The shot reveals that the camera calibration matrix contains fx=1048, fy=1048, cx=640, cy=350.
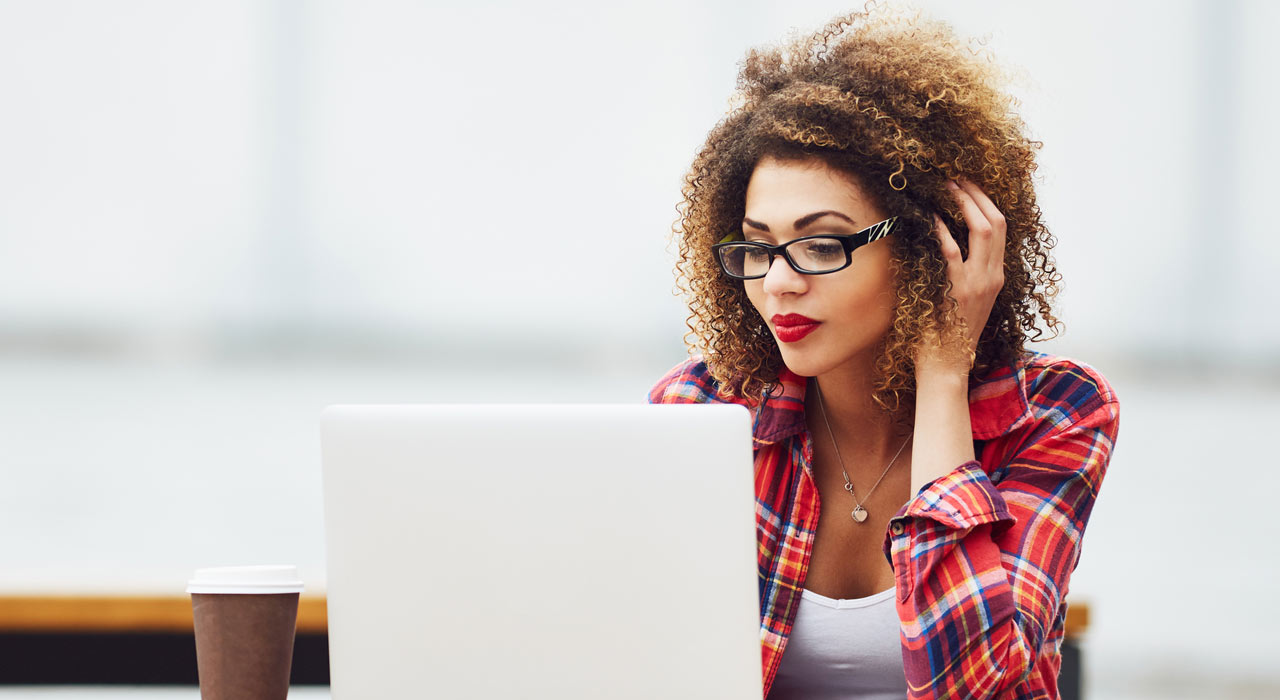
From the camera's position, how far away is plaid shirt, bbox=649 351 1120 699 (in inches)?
39.0

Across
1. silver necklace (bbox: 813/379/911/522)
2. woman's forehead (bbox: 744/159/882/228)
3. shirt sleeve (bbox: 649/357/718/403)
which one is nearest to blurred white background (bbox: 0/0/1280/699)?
shirt sleeve (bbox: 649/357/718/403)

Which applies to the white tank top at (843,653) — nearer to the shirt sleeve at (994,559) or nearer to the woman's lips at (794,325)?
the shirt sleeve at (994,559)

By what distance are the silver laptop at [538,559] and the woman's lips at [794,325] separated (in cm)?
41

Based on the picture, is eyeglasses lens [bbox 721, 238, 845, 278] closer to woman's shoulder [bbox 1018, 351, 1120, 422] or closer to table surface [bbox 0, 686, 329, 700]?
woman's shoulder [bbox 1018, 351, 1120, 422]

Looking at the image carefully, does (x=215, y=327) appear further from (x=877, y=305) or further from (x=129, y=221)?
(x=877, y=305)

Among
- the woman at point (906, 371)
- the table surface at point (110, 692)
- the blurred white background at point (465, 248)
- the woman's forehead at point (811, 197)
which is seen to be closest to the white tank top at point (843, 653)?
the woman at point (906, 371)

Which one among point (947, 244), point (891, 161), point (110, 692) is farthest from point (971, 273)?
point (110, 692)

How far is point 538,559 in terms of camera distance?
73 centimetres

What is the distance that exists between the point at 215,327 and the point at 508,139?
717 mm

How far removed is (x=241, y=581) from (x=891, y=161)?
750 millimetres

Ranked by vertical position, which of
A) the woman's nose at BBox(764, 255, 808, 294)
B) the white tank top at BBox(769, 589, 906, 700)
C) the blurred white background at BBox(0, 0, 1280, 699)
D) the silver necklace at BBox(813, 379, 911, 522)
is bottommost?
the white tank top at BBox(769, 589, 906, 700)

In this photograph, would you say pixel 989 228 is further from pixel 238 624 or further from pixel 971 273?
pixel 238 624

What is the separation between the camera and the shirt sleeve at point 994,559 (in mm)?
988

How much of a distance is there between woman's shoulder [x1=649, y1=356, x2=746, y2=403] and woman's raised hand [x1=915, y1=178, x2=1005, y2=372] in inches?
11.8
